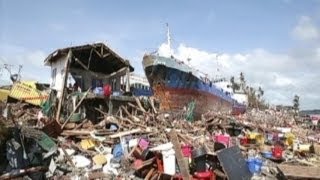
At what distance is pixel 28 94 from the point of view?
27734 mm

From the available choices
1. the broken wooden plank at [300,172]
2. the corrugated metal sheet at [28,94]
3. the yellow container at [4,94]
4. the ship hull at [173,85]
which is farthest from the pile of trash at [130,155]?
the ship hull at [173,85]

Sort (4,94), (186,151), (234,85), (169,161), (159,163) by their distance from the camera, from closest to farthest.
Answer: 1. (169,161)
2. (159,163)
3. (186,151)
4. (4,94)
5. (234,85)

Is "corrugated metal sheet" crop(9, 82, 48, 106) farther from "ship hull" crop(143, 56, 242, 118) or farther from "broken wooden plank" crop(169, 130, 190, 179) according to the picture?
"broken wooden plank" crop(169, 130, 190, 179)

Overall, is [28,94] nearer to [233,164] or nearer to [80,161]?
[80,161]

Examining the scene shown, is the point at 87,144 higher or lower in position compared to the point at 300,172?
higher

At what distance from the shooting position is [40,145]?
15.0 metres

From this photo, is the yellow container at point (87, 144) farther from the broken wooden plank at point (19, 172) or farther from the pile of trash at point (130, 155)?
the broken wooden plank at point (19, 172)

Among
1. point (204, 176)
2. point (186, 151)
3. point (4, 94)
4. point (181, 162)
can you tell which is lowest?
point (204, 176)

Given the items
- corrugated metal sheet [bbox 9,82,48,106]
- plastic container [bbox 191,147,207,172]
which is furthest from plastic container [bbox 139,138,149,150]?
corrugated metal sheet [bbox 9,82,48,106]

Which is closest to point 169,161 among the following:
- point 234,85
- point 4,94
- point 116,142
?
point 116,142

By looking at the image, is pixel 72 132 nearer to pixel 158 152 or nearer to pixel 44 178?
pixel 44 178

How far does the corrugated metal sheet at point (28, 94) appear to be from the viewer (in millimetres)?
27109

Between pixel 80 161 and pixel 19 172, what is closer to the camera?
pixel 19 172

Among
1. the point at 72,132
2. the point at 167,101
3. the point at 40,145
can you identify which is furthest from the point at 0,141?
the point at 167,101
